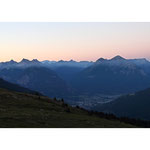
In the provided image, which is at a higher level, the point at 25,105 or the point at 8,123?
the point at 25,105

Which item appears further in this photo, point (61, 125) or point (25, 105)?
point (25, 105)

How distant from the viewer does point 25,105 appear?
7619 cm

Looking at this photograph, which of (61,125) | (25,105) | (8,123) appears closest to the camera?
(8,123)
